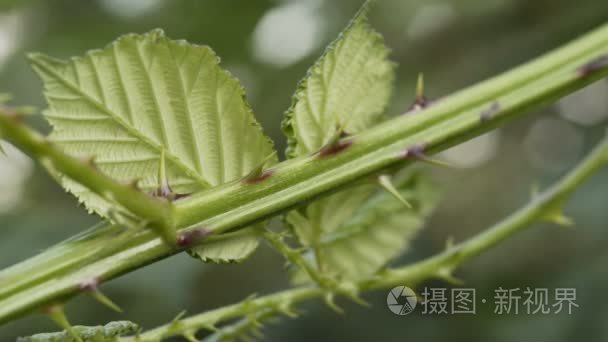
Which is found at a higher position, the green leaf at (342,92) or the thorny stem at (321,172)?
the green leaf at (342,92)

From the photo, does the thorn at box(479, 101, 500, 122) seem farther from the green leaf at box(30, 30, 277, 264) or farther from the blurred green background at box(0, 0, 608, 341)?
the blurred green background at box(0, 0, 608, 341)

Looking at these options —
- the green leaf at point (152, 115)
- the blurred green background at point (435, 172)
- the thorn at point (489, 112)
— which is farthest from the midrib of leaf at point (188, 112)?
the blurred green background at point (435, 172)

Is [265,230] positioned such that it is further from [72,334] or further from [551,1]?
[551,1]

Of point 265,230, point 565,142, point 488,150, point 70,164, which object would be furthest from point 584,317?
point 70,164

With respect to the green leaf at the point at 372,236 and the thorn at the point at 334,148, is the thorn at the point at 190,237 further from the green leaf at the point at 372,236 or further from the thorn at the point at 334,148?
the green leaf at the point at 372,236

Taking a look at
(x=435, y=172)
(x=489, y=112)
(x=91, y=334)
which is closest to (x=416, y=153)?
(x=489, y=112)

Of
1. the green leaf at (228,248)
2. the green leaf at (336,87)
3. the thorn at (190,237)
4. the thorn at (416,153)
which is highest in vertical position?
the green leaf at (336,87)
